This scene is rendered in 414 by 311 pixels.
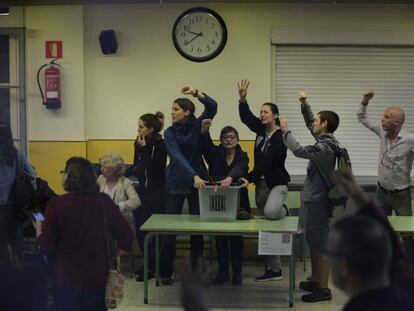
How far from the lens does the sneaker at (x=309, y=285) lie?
209 inches

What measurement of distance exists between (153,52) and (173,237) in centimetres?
232

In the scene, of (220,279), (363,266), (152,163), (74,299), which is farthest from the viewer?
(152,163)

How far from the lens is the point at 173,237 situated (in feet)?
18.3

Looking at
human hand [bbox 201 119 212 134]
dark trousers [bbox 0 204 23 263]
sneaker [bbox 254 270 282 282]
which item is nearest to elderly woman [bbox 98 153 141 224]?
human hand [bbox 201 119 212 134]

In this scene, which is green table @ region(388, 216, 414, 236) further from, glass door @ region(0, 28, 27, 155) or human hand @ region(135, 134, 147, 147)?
glass door @ region(0, 28, 27, 155)

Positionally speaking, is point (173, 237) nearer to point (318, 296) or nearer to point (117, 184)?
point (117, 184)

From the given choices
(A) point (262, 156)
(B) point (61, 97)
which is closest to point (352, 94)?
(A) point (262, 156)

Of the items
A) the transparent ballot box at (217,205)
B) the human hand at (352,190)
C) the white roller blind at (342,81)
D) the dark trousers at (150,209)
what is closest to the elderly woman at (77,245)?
the human hand at (352,190)

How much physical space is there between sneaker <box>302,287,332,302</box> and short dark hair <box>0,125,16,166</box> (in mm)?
2450

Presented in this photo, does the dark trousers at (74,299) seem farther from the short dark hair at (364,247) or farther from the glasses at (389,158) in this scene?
the glasses at (389,158)

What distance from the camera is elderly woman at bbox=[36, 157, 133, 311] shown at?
10.6 feet

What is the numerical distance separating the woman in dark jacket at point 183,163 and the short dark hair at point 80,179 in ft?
6.10

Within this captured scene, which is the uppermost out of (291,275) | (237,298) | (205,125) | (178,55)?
(178,55)

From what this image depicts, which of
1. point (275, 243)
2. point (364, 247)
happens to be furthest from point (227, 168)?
point (364, 247)
